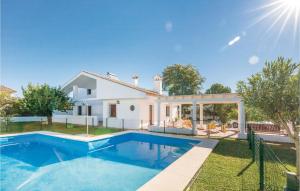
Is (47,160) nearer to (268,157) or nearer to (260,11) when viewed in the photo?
(268,157)

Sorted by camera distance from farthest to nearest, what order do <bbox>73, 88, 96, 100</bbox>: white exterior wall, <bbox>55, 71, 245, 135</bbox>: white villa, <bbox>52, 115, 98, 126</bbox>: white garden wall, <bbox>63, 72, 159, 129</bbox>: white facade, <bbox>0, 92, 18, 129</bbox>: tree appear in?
1. <bbox>73, 88, 96, 100</bbox>: white exterior wall
2. <bbox>52, 115, 98, 126</bbox>: white garden wall
3. <bbox>0, 92, 18, 129</bbox>: tree
4. <bbox>63, 72, 159, 129</bbox>: white facade
5. <bbox>55, 71, 245, 135</bbox>: white villa

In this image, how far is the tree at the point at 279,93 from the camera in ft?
15.7

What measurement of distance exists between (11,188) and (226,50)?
21.0 meters

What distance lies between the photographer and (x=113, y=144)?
41.9 feet

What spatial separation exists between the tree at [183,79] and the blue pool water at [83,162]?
28.4m

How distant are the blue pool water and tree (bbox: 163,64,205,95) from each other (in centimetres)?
2837

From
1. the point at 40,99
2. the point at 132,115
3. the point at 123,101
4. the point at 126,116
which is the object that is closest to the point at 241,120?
the point at 132,115

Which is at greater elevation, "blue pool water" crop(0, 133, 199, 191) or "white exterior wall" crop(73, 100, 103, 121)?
"white exterior wall" crop(73, 100, 103, 121)

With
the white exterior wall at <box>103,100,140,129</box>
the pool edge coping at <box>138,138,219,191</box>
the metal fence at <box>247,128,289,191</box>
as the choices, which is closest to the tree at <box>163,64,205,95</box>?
the white exterior wall at <box>103,100,140,129</box>

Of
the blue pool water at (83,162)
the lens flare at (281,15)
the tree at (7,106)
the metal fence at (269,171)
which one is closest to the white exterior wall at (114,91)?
the blue pool water at (83,162)

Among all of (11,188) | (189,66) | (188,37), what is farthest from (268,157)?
(189,66)

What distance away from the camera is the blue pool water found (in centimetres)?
643

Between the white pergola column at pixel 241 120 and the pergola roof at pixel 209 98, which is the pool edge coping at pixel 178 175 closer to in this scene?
the white pergola column at pixel 241 120

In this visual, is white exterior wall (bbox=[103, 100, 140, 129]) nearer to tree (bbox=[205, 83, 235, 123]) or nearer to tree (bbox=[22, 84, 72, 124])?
tree (bbox=[22, 84, 72, 124])
